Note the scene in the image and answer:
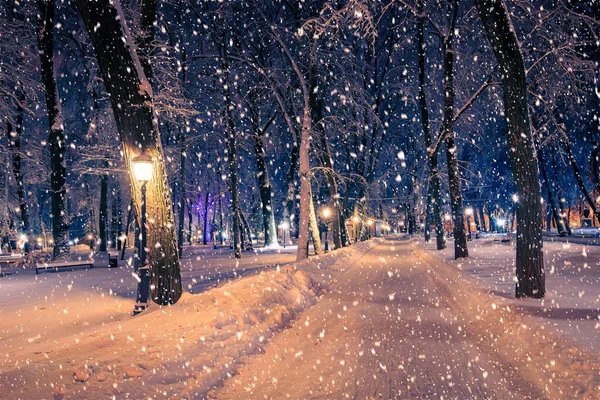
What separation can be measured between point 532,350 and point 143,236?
671cm

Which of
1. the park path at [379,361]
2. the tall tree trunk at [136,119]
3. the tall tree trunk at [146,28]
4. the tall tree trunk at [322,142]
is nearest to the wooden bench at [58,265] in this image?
the tall tree trunk at [146,28]

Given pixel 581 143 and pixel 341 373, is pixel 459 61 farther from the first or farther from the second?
pixel 581 143

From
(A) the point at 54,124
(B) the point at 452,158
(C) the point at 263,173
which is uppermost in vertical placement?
(A) the point at 54,124

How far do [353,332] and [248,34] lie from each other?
1923 cm

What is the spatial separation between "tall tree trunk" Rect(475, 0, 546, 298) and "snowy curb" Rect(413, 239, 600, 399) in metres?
0.90

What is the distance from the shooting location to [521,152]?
8.91m

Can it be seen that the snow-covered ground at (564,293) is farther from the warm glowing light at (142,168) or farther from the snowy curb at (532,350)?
the warm glowing light at (142,168)

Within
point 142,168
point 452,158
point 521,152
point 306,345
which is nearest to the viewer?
point 306,345

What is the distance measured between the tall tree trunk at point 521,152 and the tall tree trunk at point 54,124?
18.2m

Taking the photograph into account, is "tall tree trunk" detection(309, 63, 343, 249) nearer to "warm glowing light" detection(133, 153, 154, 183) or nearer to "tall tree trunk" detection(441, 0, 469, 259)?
"tall tree trunk" detection(441, 0, 469, 259)

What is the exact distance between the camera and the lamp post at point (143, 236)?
302 inches

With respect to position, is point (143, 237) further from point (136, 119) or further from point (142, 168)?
point (136, 119)

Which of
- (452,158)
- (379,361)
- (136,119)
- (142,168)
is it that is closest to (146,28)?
(136,119)

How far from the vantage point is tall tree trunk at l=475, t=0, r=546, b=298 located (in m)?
8.59
